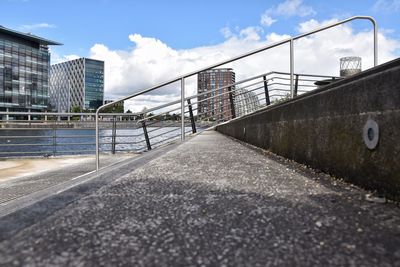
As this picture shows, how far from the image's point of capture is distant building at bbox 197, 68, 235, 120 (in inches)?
303

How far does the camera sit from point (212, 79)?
777 cm

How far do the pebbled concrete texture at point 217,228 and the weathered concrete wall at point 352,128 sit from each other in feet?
0.47

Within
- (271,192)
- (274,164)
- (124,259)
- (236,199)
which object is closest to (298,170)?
(274,164)

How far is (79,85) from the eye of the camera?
382 ft

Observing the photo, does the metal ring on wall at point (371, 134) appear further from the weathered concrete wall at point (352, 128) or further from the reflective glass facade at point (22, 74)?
the reflective glass facade at point (22, 74)

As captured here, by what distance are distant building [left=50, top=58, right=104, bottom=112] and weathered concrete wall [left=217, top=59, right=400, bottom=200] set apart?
114 meters

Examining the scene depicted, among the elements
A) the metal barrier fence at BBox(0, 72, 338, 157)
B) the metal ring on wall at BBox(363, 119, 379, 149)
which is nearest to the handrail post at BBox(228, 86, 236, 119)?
the metal barrier fence at BBox(0, 72, 338, 157)

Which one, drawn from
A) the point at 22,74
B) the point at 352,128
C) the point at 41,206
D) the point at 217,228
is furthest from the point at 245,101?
the point at 22,74

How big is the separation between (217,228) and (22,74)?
87.6 metres

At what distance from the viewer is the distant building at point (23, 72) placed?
242 feet

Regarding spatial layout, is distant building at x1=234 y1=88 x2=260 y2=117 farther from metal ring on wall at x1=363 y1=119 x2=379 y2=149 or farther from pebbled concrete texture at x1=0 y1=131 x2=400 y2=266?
metal ring on wall at x1=363 y1=119 x2=379 y2=149

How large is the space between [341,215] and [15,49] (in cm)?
8815

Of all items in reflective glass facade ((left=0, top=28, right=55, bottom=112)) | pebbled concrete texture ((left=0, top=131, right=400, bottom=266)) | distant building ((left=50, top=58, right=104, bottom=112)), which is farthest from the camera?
distant building ((left=50, top=58, right=104, bottom=112))

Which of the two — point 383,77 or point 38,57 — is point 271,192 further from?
point 38,57
